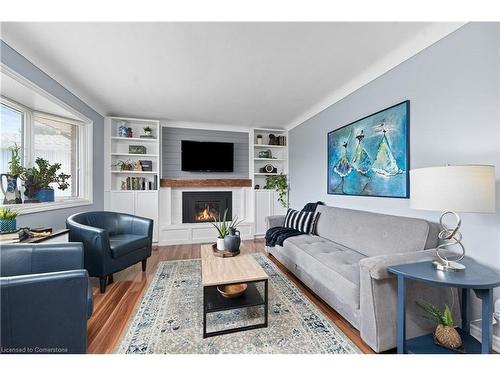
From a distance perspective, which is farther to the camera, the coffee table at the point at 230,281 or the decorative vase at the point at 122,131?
the decorative vase at the point at 122,131

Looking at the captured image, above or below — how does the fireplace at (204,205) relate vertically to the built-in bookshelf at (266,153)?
below

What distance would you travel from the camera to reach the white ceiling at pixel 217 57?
5.57ft

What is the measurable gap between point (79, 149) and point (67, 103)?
0.84 meters

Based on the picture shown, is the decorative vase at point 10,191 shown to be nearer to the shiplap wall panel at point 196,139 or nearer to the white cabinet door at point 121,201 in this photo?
the white cabinet door at point 121,201

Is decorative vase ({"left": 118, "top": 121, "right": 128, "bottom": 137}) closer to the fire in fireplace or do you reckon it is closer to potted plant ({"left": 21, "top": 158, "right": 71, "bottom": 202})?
potted plant ({"left": 21, "top": 158, "right": 71, "bottom": 202})

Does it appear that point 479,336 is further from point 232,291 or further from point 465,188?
point 232,291

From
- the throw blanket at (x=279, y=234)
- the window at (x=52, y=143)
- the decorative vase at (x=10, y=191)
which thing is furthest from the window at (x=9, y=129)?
the throw blanket at (x=279, y=234)

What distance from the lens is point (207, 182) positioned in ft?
14.0

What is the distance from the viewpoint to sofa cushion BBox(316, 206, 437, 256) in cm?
170

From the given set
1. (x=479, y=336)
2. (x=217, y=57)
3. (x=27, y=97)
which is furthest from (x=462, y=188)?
(x=27, y=97)

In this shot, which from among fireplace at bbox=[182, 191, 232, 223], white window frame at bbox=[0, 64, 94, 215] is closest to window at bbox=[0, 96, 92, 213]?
white window frame at bbox=[0, 64, 94, 215]

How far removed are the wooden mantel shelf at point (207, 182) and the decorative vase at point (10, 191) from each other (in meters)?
2.04

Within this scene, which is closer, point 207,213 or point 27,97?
point 27,97

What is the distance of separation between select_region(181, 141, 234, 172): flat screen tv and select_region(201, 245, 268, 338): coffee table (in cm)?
262
